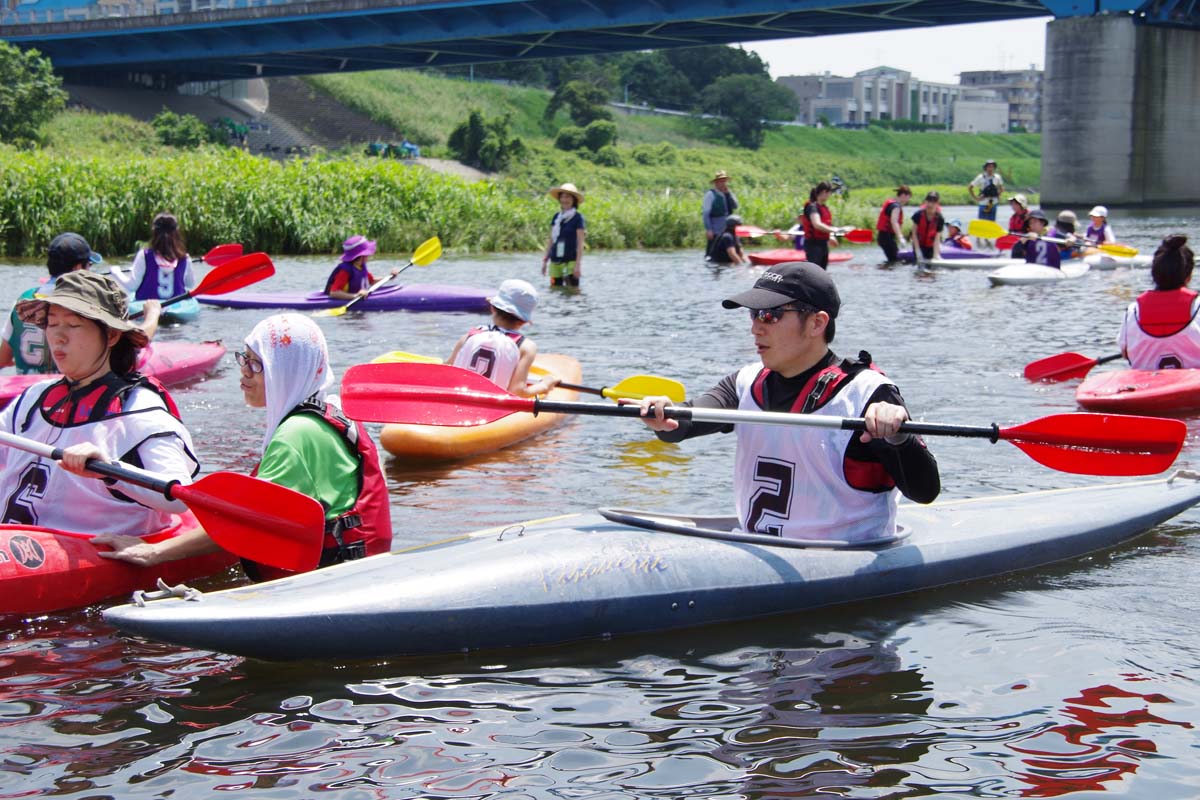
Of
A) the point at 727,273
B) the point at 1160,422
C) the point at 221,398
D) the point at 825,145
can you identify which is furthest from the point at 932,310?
the point at 825,145

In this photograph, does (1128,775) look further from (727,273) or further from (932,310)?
(727,273)

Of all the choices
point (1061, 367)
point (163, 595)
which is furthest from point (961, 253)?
point (163, 595)

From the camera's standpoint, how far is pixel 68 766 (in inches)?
136

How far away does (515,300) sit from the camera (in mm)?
7348

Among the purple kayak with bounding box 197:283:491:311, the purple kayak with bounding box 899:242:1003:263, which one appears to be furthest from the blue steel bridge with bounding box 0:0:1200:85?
the purple kayak with bounding box 197:283:491:311

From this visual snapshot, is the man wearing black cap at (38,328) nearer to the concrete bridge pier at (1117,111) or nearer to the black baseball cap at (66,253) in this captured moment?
the black baseball cap at (66,253)

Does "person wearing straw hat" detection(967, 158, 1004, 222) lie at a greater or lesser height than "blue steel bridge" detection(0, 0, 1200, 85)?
lesser

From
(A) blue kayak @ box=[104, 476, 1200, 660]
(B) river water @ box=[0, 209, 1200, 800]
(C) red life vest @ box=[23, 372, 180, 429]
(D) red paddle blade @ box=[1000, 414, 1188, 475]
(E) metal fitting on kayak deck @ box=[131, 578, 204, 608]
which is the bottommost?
(B) river water @ box=[0, 209, 1200, 800]

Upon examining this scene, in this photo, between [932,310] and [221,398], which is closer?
[221,398]

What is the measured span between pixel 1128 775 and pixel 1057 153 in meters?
34.2

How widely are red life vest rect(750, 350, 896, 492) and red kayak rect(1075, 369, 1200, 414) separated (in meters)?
4.21

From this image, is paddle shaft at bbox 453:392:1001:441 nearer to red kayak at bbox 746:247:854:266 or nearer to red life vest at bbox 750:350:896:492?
red life vest at bbox 750:350:896:492

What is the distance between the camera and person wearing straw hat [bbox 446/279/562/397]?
23.9 feet

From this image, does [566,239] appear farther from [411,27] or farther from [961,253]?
[411,27]
